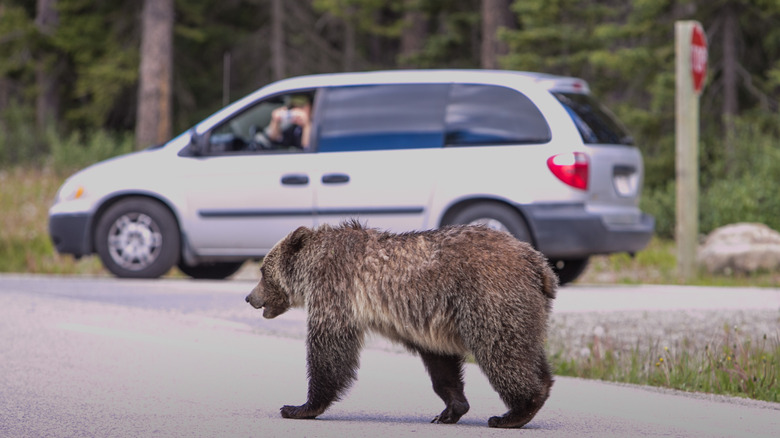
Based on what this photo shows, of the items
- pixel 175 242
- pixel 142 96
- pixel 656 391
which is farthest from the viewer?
pixel 142 96

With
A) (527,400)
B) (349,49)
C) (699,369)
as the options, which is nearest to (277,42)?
(349,49)

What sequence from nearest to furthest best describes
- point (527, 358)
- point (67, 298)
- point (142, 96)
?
point (527, 358)
point (67, 298)
point (142, 96)

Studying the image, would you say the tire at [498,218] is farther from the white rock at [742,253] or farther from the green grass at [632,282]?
the white rock at [742,253]

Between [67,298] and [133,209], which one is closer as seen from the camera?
[67,298]

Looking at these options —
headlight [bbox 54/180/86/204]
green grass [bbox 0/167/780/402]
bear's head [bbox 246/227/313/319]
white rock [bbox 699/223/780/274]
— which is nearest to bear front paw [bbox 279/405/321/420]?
bear's head [bbox 246/227/313/319]

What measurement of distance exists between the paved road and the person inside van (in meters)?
2.90

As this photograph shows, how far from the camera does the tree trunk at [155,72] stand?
86.9 ft

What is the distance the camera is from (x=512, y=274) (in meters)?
5.73

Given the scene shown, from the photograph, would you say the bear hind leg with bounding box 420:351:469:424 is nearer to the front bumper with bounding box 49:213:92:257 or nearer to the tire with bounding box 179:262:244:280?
the front bumper with bounding box 49:213:92:257

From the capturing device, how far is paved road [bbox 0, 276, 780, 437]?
5945 mm

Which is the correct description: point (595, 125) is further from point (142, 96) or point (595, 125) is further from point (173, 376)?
point (142, 96)

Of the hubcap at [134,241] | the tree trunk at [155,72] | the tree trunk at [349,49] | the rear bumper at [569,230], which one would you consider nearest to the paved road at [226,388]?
the rear bumper at [569,230]

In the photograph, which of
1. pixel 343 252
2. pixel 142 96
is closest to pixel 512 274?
pixel 343 252

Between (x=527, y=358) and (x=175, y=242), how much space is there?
7.79m
